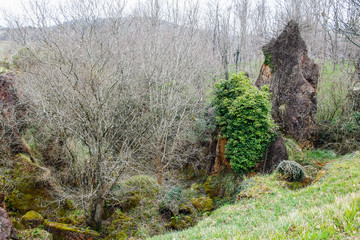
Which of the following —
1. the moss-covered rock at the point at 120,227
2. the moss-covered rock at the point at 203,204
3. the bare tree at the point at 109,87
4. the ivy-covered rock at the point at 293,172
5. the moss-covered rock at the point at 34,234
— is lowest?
the moss-covered rock at the point at 120,227

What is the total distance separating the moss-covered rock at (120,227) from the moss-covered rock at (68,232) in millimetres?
678

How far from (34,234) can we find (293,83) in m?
13.7

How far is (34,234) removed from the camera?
7281 millimetres

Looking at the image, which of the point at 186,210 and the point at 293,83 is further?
the point at 293,83

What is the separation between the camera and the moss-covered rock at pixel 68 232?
23.7 ft

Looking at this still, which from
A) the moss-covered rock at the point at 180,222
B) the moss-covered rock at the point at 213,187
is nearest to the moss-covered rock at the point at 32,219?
the moss-covered rock at the point at 180,222

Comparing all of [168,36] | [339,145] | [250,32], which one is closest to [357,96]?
[339,145]

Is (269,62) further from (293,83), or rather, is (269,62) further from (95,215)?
(95,215)

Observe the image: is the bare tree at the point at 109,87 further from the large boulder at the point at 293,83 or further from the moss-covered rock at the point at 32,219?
the large boulder at the point at 293,83

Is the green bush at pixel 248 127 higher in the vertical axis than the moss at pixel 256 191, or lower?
higher

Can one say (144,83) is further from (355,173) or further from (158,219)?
(355,173)

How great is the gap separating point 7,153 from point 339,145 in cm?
1618

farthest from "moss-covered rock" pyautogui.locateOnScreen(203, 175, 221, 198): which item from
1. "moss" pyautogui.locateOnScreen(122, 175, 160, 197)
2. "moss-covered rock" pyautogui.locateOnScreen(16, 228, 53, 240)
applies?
"moss-covered rock" pyautogui.locateOnScreen(16, 228, 53, 240)

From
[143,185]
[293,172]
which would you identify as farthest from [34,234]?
[293,172]
